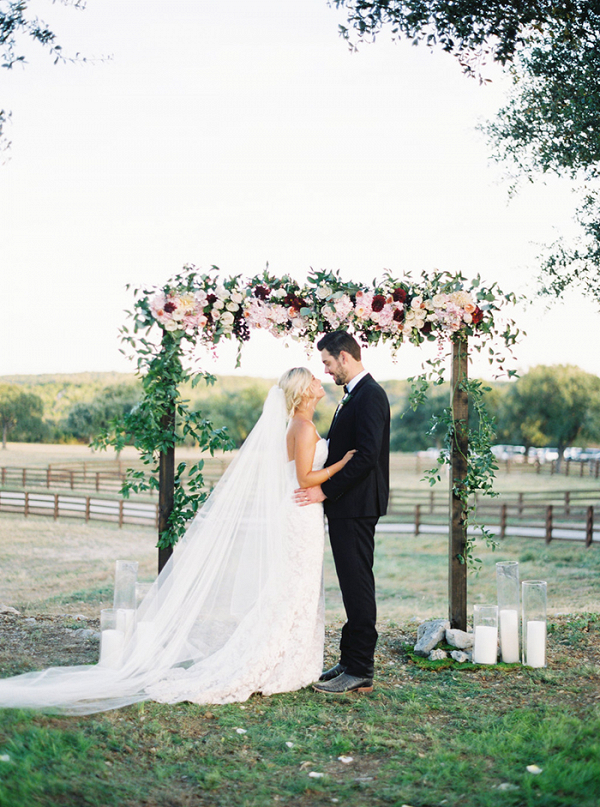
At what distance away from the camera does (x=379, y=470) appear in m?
5.04

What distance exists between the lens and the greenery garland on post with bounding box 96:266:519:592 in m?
5.91

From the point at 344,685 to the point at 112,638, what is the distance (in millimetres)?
1674

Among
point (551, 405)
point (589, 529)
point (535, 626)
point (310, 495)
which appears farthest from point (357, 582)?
point (551, 405)

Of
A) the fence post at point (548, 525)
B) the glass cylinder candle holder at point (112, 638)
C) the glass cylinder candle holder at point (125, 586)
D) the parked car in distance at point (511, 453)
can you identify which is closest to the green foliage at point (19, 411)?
the glass cylinder candle holder at point (125, 586)

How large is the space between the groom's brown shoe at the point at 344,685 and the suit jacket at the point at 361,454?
1.11m

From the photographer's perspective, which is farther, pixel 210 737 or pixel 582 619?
pixel 582 619

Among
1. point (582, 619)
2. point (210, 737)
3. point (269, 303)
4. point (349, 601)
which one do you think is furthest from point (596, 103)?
point (210, 737)

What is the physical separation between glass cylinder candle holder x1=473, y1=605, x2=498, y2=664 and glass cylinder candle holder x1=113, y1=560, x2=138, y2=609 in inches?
104

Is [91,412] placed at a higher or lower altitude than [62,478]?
higher

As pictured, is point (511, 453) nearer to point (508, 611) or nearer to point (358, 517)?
point (508, 611)

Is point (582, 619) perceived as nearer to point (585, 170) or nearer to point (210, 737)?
point (210, 737)

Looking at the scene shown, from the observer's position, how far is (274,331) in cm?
616

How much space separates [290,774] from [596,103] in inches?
311

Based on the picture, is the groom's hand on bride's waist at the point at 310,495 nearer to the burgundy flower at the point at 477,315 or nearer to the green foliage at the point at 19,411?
the burgundy flower at the point at 477,315
